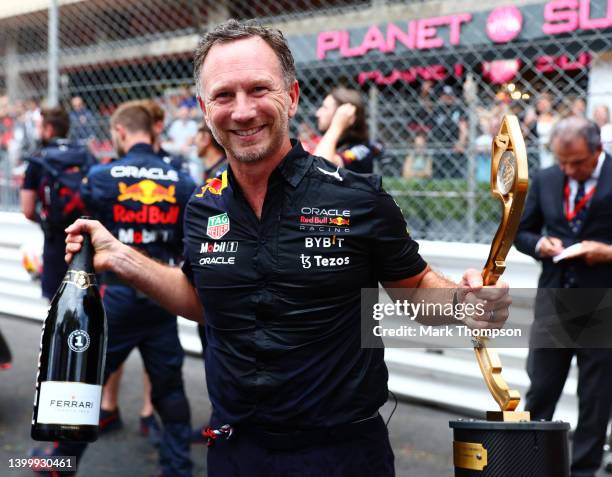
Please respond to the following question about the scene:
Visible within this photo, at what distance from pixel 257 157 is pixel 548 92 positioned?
3737mm

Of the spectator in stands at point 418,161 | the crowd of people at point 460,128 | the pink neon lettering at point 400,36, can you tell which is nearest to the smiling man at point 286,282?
the crowd of people at point 460,128

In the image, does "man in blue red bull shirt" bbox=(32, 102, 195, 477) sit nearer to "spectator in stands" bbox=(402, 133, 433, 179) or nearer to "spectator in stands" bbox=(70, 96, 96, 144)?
"spectator in stands" bbox=(402, 133, 433, 179)

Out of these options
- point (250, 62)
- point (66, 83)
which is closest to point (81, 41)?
point (66, 83)

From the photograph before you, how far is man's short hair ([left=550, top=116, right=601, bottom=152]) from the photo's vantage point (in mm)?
4098

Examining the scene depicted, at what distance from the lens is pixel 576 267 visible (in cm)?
Answer: 422

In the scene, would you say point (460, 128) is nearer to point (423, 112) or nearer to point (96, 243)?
point (423, 112)

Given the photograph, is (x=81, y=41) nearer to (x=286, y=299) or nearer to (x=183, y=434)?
(x=183, y=434)

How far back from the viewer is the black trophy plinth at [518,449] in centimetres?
184

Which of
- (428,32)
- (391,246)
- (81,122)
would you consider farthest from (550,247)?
(81,122)

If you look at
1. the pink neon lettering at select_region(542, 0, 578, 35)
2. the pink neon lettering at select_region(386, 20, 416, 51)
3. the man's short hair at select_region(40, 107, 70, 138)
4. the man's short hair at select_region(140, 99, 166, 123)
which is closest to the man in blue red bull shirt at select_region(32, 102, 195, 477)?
the man's short hair at select_region(140, 99, 166, 123)

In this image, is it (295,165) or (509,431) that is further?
(295,165)

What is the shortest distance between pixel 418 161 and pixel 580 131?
194cm

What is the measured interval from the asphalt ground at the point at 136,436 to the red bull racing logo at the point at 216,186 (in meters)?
2.58

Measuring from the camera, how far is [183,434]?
4250 millimetres
